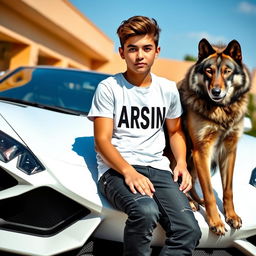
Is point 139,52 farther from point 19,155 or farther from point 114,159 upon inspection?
point 19,155

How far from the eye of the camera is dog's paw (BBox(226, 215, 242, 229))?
199 centimetres

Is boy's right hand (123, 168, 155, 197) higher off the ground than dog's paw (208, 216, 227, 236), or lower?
higher

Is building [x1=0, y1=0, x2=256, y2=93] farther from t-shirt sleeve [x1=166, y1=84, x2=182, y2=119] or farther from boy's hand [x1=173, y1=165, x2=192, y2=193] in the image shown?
boy's hand [x1=173, y1=165, x2=192, y2=193]

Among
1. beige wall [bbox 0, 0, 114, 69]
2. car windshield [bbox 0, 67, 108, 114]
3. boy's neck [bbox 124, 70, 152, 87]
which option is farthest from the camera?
beige wall [bbox 0, 0, 114, 69]

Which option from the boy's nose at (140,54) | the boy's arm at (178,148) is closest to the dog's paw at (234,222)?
the boy's arm at (178,148)

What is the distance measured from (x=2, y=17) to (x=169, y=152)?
1144 centimetres

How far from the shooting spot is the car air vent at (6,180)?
1776mm

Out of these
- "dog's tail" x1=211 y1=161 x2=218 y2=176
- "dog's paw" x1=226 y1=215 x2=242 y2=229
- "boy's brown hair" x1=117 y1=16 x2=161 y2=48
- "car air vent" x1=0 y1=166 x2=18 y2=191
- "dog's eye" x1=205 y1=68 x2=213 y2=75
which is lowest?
"dog's paw" x1=226 y1=215 x2=242 y2=229

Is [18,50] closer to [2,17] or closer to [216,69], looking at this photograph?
[2,17]

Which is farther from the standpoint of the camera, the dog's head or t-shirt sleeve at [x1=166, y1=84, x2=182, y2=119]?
t-shirt sleeve at [x1=166, y1=84, x2=182, y2=119]

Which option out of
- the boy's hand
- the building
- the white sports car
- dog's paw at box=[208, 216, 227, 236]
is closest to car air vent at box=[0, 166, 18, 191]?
the white sports car

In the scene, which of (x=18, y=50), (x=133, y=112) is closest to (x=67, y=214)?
(x=133, y=112)

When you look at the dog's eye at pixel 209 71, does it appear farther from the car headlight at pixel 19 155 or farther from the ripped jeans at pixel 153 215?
the car headlight at pixel 19 155

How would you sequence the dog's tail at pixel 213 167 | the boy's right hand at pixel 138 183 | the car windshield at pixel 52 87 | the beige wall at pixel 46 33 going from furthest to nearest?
1. the beige wall at pixel 46 33
2. the car windshield at pixel 52 87
3. the dog's tail at pixel 213 167
4. the boy's right hand at pixel 138 183
